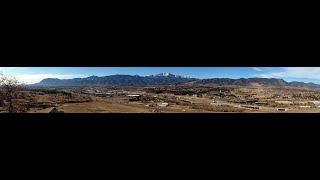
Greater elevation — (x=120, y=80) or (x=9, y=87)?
(x=120, y=80)

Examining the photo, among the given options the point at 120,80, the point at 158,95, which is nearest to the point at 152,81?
the point at 158,95

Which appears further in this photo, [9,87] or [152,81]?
[9,87]

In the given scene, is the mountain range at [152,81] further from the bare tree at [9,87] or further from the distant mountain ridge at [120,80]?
the bare tree at [9,87]

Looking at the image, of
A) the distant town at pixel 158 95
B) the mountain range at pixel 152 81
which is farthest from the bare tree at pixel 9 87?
the mountain range at pixel 152 81

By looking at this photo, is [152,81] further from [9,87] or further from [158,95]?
[9,87]

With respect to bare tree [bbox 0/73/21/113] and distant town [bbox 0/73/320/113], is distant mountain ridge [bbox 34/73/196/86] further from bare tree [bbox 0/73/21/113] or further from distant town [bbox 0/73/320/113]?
bare tree [bbox 0/73/21/113]
